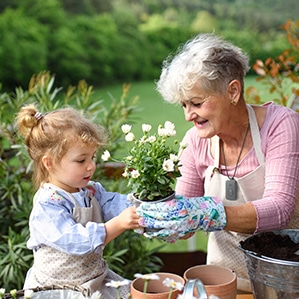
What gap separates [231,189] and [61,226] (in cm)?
68

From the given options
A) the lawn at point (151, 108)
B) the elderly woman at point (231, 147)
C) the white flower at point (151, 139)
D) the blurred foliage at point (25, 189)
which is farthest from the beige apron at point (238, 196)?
the lawn at point (151, 108)

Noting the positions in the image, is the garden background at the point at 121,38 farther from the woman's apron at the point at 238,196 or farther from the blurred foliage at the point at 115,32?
the woman's apron at the point at 238,196

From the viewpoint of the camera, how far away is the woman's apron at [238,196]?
234 cm

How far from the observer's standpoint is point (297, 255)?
184cm

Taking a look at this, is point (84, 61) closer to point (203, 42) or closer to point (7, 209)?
point (7, 209)

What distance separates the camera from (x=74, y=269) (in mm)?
2057

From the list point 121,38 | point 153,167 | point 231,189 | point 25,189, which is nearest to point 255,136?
point 231,189

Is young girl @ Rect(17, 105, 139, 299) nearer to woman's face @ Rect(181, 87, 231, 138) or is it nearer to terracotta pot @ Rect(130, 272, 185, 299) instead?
terracotta pot @ Rect(130, 272, 185, 299)

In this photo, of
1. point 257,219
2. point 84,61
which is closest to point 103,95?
point 84,61

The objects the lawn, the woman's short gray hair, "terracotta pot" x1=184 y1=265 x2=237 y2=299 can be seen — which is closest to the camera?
"terracotta pot" x1=184 y1=265 x2=237 y2=299

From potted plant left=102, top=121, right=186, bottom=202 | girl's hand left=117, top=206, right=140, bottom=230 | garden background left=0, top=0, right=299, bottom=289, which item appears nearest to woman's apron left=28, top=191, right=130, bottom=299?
girl's hand left=117, top=206, right=140, bottom=230

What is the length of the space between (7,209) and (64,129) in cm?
162

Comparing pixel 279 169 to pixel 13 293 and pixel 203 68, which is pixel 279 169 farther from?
pixel 13 293

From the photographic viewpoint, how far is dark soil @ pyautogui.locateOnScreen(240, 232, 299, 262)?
183 cm
